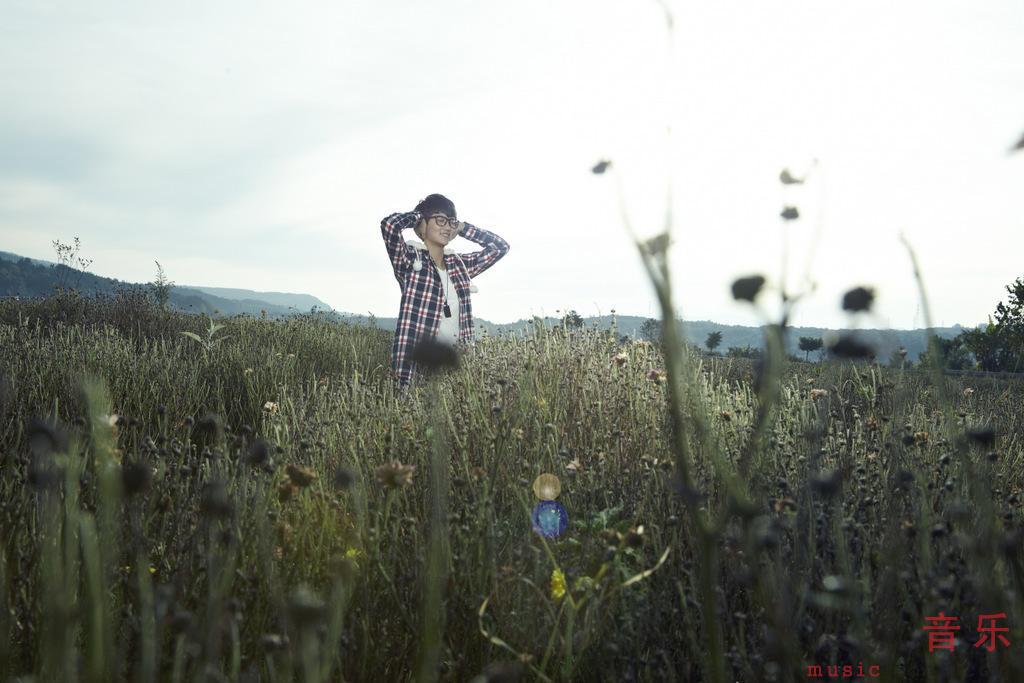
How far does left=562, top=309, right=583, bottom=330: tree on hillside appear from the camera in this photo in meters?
6.14

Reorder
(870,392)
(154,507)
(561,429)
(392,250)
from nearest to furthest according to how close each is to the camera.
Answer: (154,507), (561,429), (870,392), (392,250)

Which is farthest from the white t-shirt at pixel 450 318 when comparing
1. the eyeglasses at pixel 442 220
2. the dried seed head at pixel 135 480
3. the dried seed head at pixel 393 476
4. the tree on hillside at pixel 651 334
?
the dried seed head at pixel 135 480

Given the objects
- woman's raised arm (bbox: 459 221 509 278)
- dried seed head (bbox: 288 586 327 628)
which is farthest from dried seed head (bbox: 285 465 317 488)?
woman's raised arm (bbox: 459 221 509 278)

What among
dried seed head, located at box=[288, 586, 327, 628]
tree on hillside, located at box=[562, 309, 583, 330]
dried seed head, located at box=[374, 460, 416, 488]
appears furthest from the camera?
tree on hillside, located at box=[562, 309, 583, 330]

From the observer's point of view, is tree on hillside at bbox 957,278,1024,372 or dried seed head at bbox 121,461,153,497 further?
tree on hillside at bbox 957,278,1024,372

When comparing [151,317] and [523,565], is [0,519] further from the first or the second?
[151,317]

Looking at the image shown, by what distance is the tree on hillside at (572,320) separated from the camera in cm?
614

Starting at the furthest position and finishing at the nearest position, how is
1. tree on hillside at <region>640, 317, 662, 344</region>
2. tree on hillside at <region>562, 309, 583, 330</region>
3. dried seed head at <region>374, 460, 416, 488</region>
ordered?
1. tree on hillside at <region>562, 309, 583, 330</region>
2. tree on hillside at <region>640, 317, 662, 344</region>
3. dried seed head at <region>374, 460, 416, 488</region>

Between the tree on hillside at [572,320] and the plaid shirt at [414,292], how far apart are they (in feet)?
2.65

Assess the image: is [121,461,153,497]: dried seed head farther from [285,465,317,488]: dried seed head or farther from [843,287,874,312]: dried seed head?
[843,287,874,312]: dried seed head

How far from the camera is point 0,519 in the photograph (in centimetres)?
205

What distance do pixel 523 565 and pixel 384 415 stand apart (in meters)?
2.36

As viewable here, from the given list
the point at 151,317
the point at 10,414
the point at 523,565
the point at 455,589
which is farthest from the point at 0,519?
the point at 151,317

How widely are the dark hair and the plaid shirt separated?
0.26 feet
